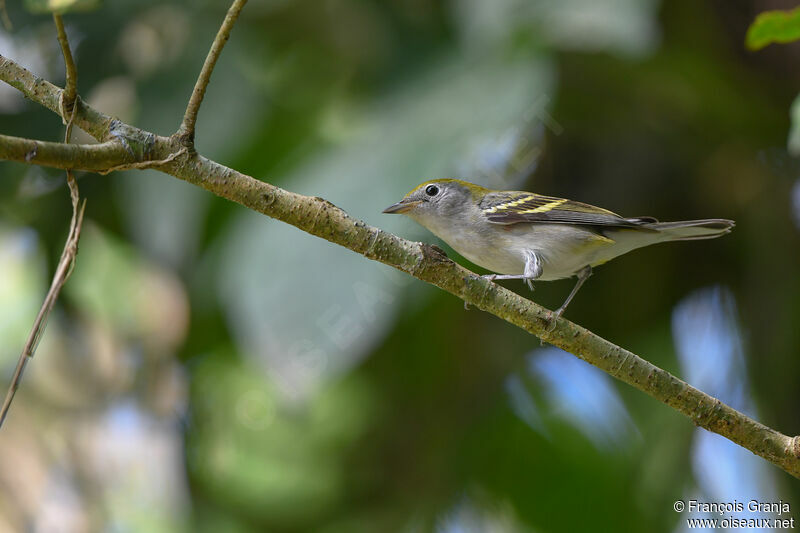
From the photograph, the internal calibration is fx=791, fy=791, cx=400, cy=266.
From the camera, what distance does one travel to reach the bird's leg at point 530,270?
7.43 feet

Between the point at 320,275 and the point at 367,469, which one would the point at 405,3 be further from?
the point at 367,469

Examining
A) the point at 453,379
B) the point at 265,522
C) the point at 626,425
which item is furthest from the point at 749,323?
the point at 265,522

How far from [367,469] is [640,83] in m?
2.63

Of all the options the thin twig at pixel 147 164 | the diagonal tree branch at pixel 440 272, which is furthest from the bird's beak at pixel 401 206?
the thin twig at pixel 147 164

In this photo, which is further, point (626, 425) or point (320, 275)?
point (626, 425)

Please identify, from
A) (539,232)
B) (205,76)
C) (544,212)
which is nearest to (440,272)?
(205,76)

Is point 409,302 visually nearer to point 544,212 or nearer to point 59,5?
point 544,212

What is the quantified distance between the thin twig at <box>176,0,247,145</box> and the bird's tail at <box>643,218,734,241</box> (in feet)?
4.32

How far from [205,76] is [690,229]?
1407mm

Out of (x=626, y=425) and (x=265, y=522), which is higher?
(x=265, y=522)

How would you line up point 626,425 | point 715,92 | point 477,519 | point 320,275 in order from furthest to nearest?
point 477,519
point 626,425
point 715,92
point 320,275

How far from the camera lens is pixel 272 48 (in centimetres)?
440

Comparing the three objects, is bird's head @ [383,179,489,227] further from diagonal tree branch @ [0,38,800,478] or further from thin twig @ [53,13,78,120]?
thin twig @ [53,13,78,120]

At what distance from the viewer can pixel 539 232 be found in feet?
8.09
